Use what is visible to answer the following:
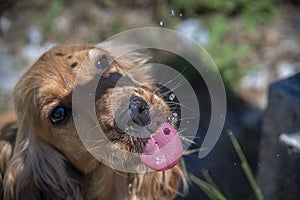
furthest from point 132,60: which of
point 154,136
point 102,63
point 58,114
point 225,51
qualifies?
point 225,51

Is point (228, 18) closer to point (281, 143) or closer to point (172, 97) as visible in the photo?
point (281, 143)

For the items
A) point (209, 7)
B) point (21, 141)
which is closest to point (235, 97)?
point (209, 7)

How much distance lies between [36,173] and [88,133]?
652 mm

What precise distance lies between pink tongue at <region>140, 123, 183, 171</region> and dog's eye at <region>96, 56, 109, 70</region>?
56 cm

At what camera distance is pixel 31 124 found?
125 inches

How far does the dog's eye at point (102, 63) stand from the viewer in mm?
3003

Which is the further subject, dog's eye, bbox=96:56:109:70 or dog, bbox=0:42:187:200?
dog's eye, bbox=96:56:109:70

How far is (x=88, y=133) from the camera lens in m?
2.77

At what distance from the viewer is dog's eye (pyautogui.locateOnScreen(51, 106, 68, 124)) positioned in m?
2.91

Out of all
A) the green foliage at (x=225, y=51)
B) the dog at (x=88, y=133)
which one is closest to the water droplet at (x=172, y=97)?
the dog at (x=88, y=133)

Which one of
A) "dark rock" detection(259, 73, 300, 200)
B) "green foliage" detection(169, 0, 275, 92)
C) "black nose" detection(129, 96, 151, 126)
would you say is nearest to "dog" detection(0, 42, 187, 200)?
"black nose" detection(129, 96, 151, 126)

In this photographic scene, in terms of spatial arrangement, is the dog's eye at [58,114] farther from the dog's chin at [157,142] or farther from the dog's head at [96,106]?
the dog's chin at [157,142]

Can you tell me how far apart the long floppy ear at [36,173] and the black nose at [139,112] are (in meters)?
0.80

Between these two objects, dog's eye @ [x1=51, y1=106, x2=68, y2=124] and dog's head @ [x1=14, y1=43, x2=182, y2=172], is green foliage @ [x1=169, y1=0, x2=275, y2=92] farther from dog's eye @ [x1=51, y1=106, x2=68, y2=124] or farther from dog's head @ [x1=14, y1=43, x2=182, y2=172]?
dog's eye @ [x1=51, y1=106, x2=68, y2=124]
